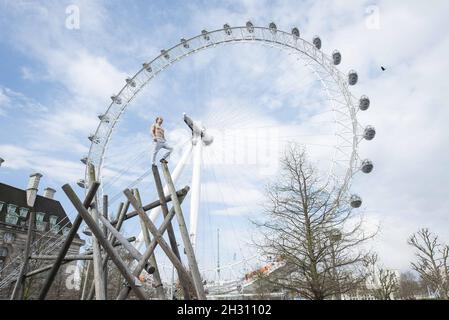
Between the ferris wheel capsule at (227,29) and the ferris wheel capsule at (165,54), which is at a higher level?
the ferris wheel capsule at (227,29)

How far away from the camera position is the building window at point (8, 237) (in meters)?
40.8

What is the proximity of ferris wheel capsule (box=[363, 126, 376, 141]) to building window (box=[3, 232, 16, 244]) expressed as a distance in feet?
137

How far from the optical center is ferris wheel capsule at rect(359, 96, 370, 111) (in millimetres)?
23312

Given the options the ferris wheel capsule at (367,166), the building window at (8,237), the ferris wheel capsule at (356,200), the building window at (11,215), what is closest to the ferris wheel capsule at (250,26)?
the ferris wheel capsule at (367,166)

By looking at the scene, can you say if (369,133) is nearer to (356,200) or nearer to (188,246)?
(356,200)

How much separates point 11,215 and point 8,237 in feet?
10.4

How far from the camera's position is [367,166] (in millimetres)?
22422

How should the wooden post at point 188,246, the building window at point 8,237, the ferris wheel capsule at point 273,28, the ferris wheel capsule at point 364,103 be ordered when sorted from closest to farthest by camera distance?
1. the wooden post at point 188,246
2. the ferris wheel capsule at point 364,103
3. the ferris wheel capsule at point 273,28
4. the building window at point 8,237

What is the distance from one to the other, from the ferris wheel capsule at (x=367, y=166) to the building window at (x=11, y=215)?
42294 mm

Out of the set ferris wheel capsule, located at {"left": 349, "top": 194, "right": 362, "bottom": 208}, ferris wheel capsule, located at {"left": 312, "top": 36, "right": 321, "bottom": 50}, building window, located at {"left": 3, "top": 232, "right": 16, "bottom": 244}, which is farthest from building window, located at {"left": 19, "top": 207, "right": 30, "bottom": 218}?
ferris wheel capsule, located at {"left": 349, "top": 194, "right": 362, "bottom": 208}

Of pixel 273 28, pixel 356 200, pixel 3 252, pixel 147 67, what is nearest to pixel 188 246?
pixel 356 200

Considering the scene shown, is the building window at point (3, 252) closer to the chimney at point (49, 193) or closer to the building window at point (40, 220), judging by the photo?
the building window at point (40, 220)
